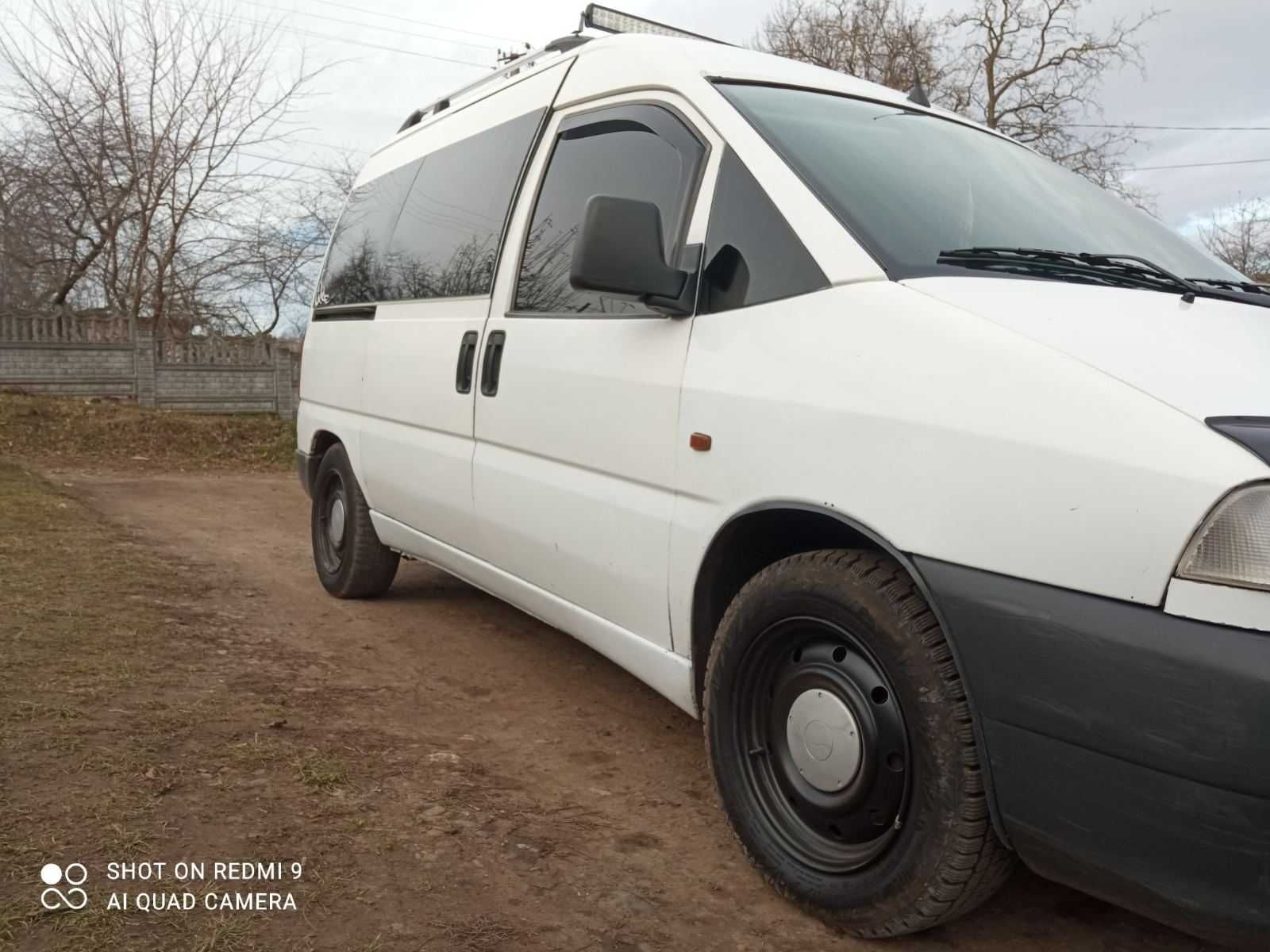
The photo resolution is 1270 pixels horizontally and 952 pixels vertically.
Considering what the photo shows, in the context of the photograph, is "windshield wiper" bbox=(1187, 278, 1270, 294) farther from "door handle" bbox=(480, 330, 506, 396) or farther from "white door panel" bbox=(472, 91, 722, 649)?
"door handle" bbox=(480, 330, 506, 396)

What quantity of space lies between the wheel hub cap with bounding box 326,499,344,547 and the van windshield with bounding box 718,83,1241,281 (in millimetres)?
3182

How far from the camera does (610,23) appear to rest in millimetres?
4230

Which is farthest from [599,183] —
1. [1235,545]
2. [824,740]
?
[1235,545]

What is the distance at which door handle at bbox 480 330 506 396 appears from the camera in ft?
11.7

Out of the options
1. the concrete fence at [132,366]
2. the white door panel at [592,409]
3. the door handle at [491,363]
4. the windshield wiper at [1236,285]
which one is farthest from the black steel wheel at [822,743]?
the concrete fence at [132,366]

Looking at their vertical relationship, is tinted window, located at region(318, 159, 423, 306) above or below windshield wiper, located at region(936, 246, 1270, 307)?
above

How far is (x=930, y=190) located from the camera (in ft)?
8.97

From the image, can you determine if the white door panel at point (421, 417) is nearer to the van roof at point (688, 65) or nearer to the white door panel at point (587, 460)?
the white door panel at point (587, 460)

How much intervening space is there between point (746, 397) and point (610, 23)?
8.13 feet

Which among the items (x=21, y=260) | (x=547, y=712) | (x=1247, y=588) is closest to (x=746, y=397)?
(x=1247, y=588)

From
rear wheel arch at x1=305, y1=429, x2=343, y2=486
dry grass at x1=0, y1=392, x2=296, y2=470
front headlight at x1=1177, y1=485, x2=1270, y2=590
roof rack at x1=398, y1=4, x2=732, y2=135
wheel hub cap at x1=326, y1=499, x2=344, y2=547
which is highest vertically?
roof rack at x1=398, y1=4, x2=732, y2=135

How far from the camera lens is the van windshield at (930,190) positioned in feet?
8.14

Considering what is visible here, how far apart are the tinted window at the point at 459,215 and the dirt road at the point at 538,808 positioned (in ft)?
5.10

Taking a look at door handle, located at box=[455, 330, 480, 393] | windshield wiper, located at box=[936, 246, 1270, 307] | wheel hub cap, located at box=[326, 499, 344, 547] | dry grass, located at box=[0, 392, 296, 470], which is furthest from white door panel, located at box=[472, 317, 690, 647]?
dry grass, located at box=[0, 392, 296, 470]
